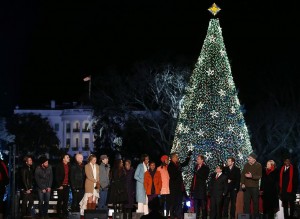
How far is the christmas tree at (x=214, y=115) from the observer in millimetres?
30828

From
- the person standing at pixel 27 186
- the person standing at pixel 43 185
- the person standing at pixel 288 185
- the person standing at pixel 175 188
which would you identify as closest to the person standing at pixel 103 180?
the person standing at pixel 43 185

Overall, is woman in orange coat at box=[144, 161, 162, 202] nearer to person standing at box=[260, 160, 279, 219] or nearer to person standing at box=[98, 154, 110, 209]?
person standing at box=[98, 154, 110, 209]

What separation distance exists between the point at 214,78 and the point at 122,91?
18.8 metres

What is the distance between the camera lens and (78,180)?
21.7 m

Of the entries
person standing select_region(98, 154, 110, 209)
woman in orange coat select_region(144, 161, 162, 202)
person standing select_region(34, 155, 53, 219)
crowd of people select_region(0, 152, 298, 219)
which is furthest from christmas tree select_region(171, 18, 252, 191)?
person standing select_region(34, 155, 53, 219)

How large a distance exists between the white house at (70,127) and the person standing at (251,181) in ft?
382

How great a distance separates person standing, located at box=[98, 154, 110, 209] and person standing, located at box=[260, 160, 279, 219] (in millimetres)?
4646

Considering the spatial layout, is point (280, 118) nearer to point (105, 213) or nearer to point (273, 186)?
point (273, 186)

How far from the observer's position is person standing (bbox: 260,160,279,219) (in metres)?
20.8

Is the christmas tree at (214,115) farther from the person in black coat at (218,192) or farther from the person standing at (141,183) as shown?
the person in black coat at (218,192)

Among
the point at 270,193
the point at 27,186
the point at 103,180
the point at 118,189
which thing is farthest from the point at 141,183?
the point at 270,193

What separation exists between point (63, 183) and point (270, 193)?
20.2 feet

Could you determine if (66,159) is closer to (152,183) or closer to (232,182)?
(152,183)

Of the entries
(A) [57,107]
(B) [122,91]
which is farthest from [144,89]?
(A) [57,107]
